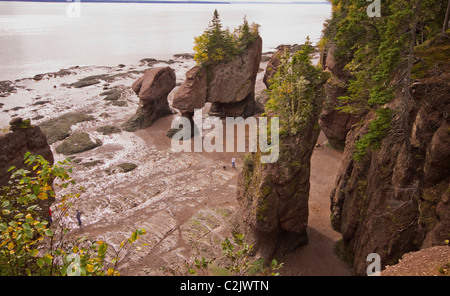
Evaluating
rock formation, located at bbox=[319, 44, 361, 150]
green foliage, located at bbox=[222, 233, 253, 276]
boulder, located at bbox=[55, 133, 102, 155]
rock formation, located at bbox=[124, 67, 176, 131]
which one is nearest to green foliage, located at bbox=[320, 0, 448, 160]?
rock formation, located at bbox=[319, 44, 361, 150]

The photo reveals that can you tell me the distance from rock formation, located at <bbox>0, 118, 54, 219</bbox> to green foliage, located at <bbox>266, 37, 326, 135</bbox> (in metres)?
12.5

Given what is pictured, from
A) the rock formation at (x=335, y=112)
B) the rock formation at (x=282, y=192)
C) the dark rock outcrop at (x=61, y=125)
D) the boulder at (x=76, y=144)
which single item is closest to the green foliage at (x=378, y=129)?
the rock formation at (x=282, y=192)

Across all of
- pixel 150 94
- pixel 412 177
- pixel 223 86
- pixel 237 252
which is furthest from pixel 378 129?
pixel 150 94

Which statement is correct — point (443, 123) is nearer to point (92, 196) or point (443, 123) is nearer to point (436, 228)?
point (436, 228)

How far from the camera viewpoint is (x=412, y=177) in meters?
12.9

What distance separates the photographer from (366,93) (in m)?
16.4

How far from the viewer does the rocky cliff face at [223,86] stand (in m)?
33.6

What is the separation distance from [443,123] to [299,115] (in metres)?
6.22

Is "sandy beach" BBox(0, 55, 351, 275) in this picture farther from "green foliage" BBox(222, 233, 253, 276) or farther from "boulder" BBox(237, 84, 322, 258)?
"green foliage" BBox(222, 233, 253, 276)

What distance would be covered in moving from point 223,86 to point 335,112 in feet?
43.7

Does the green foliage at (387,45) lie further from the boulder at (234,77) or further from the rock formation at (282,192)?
the boulder at (234,77)

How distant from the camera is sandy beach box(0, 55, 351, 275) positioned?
729 inches
